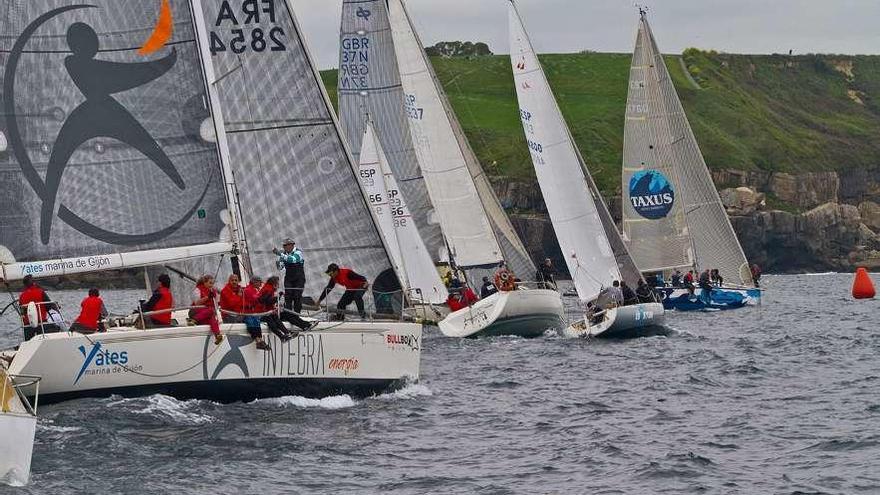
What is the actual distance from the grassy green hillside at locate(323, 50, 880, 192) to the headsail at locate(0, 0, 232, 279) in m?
81.5

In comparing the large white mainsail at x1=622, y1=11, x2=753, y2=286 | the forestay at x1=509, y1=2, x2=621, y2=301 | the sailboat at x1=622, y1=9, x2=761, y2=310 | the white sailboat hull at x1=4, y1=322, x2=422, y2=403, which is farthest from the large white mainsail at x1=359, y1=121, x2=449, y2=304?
the white sailboat hull at x1=4, y1=322, x2=422, y2=403

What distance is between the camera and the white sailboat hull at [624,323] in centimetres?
3319

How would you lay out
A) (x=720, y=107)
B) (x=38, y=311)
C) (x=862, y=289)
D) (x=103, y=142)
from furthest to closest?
(x=720, y=107) < (x=862, y=289) < (x=103, y=142) < (x=38, y=311)

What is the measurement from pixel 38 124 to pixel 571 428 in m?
7.58

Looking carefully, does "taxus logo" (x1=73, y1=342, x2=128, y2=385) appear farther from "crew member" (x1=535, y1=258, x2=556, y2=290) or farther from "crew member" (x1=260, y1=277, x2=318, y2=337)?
"crew member" (x1=535, y1=258, x2=556, y2=290)

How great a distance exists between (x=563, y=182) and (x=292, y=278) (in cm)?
1888

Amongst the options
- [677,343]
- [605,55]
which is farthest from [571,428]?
[605,55]

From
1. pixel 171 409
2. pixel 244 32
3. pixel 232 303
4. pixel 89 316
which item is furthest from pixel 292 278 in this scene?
pixel 244 32

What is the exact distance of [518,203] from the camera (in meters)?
97.6

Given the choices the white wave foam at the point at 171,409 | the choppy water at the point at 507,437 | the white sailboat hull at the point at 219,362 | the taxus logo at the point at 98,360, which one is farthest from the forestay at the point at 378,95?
the taxus logo at the point at 98,360

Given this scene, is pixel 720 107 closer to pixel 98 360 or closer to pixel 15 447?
pixel 98 360

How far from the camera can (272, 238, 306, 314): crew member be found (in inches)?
762

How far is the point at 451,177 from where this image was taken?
39062mm

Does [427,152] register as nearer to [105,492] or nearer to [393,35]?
[393,35]
